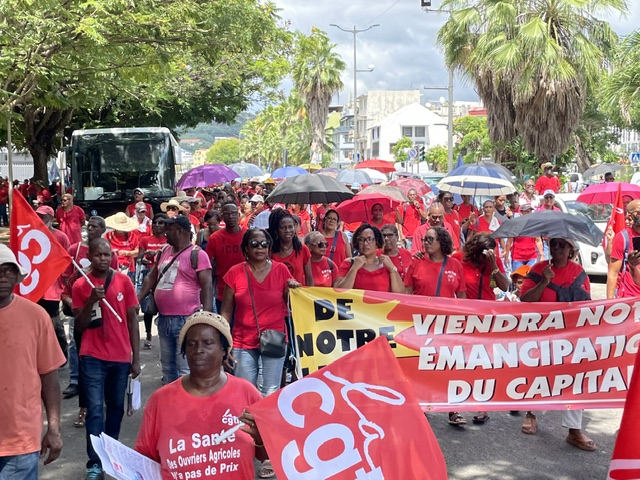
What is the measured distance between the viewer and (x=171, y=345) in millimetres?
6566

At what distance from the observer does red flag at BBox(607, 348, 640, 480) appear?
364 cm

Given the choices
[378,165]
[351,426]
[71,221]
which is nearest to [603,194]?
[71,221]

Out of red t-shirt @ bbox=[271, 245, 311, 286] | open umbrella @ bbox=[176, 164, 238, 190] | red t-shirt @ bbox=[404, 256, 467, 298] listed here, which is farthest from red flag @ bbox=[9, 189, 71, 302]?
open umbrella @ bbox=[176, 164, 238, 190]

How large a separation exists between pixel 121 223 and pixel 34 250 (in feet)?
15.1

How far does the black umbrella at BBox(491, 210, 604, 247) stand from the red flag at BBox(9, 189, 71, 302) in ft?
11.1

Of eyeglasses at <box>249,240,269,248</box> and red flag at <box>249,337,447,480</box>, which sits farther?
eyeglasses at <box>249,240,269,248</box>

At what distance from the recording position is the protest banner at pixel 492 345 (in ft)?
19.2

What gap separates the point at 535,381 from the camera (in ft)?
19.3

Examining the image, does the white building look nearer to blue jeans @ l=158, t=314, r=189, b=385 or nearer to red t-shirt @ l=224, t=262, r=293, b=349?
blue jeans @ l=158, t=314, r=189, b=385

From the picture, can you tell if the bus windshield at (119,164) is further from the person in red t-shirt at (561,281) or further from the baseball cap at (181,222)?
the person in red t-shirt at (561,281)

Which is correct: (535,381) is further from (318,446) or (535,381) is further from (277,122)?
(277,122)

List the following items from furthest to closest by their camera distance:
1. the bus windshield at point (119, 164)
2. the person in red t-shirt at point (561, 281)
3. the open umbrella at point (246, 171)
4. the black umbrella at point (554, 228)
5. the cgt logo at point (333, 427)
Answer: the open umbrella at point (246, 171) < the bus windshield at point (119, 164) < the black umbrella at point (554, 228) < the person in red t-shirt at point (561, 281) < the cgt logo at point (333, 427)

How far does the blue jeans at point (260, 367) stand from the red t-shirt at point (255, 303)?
57 mm

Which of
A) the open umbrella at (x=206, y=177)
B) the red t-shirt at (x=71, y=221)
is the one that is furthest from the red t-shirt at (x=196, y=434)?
the open umbrella at (x=206, y=177)
